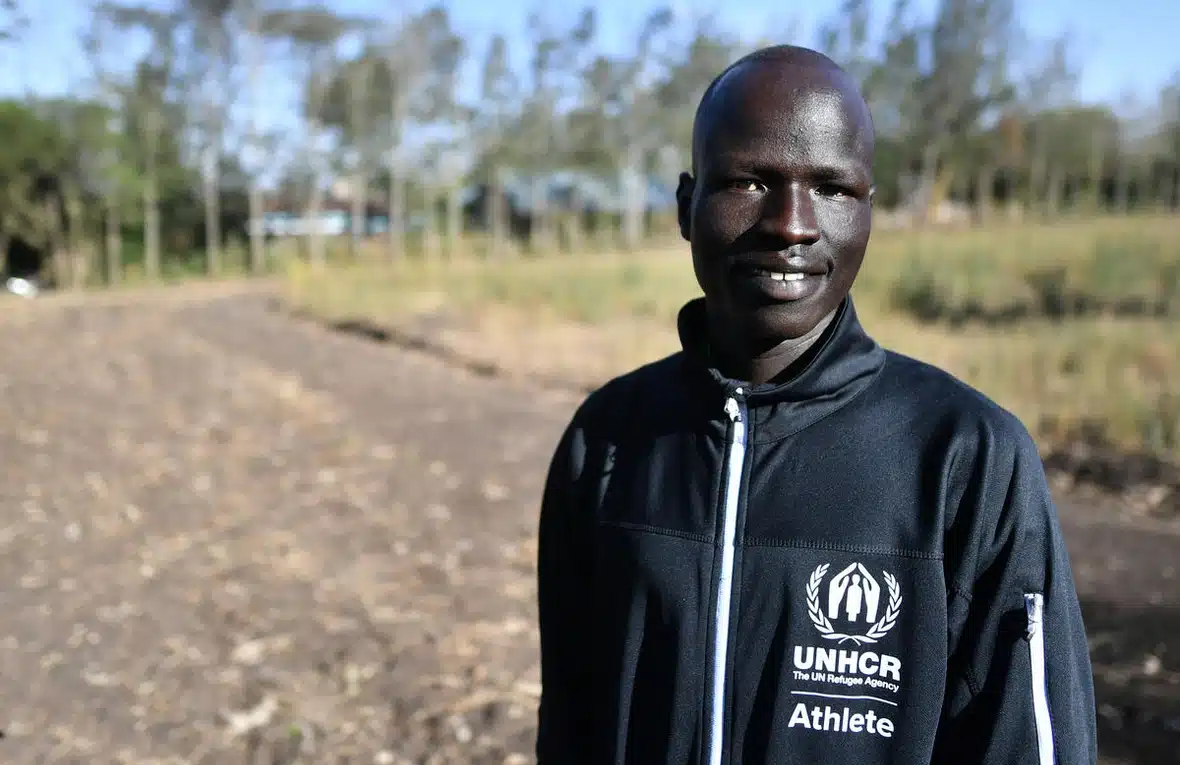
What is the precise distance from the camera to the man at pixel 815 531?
3.78 ft

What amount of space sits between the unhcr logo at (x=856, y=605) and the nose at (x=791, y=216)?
1.22ft

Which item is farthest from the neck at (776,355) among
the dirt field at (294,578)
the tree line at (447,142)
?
the tree line at (447,142)

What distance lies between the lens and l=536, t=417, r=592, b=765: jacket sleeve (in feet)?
4.70

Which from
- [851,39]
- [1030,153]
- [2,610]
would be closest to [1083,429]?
[2,610]

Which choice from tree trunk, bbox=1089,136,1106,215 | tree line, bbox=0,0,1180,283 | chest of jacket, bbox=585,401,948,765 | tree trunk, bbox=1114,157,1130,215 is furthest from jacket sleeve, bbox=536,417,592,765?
tree trunk, bbox=1089,136,1106,215

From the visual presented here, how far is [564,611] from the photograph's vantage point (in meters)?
1.46

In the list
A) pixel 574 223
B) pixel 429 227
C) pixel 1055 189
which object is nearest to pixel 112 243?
pixel 429 227

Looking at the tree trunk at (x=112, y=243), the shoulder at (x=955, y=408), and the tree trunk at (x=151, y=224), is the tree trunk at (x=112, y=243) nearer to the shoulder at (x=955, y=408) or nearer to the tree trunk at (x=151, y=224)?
the tree trunk at (x=151, y=224)

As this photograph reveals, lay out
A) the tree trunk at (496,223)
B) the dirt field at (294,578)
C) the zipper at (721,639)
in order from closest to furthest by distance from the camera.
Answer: the zipper at (721,639), the dirt field at (294,578), the tree trunk at (496,223)

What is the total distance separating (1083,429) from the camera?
716 cm

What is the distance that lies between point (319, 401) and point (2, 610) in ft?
14.6

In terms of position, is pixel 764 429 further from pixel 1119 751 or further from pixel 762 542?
pixel 1119 751

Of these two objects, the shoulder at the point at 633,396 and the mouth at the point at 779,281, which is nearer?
the mouth at the point at 779,281

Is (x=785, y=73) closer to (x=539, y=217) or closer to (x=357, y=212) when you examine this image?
(x=357, y=212)
